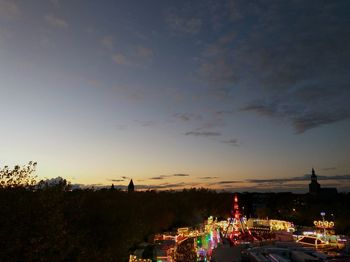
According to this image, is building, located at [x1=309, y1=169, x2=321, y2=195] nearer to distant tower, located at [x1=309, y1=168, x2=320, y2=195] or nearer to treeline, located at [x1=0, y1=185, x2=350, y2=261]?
distant tower, located at [x1=309, y1=168, x2=320, y2=195]

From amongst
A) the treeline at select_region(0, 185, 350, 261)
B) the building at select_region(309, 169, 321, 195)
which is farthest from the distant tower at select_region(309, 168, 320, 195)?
the treeline at select_region(0, 185, 350, 261)

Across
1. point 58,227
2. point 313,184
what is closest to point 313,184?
point 313,184

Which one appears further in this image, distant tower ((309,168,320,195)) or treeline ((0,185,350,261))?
distant tower ((309,168,320,195))

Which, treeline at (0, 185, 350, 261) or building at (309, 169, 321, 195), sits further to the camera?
building at (309, 169, 321, 195)

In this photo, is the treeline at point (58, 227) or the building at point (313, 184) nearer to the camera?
the treeline at point (58, 227)

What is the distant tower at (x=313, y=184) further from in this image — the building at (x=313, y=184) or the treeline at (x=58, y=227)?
the treeline at (x=58, y=227)

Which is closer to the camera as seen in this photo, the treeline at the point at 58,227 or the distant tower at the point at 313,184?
the treeline at the point at 58,227

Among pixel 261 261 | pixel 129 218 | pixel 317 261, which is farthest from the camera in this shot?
pixel 129 218

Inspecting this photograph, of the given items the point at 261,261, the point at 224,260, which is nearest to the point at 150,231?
the point at 224,260

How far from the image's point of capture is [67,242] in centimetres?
1772

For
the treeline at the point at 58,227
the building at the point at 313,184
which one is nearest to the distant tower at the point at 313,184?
the building at the point at 313,184

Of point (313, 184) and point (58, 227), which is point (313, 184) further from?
point (58, 227)

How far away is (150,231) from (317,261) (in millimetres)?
36888

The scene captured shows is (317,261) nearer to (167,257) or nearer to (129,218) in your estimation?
(167,257)
